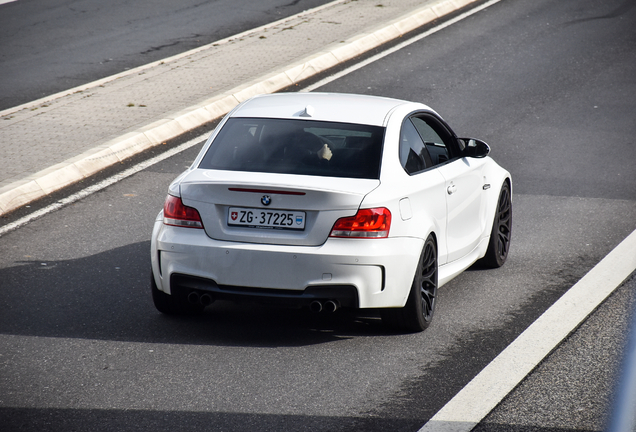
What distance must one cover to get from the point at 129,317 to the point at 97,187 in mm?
Result: 3883

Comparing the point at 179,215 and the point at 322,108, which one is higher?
the point at 322,108

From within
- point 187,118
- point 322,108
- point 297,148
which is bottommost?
point 187,118

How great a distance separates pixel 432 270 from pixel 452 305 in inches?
24.0

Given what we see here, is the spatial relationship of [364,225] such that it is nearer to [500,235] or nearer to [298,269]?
[298,269]

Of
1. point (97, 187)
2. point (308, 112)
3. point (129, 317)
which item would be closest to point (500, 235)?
point (308, 112)

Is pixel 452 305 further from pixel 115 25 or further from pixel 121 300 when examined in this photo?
pixel 115 25

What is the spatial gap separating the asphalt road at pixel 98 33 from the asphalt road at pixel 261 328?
5144 millimetres

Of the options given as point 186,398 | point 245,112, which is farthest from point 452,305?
point 186,398

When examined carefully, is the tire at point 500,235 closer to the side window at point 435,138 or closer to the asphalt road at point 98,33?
the side window at point 435,138

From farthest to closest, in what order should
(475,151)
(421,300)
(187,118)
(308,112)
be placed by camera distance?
(187,118), (475,151), (308,112), (421,300)

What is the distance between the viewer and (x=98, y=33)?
1878 cm

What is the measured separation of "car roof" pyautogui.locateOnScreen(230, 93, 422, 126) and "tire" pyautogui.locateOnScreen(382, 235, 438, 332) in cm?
100

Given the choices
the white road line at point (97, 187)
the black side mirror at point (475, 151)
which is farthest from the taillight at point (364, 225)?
the white road line at point (97, 187)

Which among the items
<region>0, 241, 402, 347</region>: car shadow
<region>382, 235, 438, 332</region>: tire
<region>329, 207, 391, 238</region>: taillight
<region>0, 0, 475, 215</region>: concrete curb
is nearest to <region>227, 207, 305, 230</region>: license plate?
<region>329, 207, 391, 238</region>: taillight
